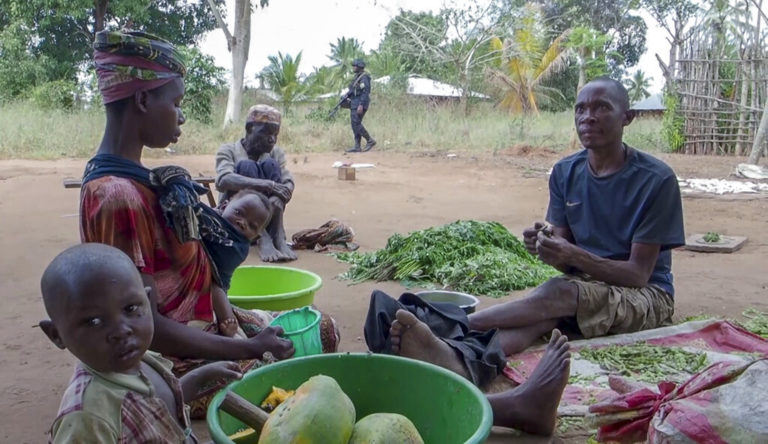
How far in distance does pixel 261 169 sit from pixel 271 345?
3468 millimetres

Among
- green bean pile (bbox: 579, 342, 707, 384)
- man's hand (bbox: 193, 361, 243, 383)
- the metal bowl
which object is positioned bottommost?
green bean pile (bbox: 579, 342, 707, 384)

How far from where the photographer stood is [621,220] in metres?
3.24

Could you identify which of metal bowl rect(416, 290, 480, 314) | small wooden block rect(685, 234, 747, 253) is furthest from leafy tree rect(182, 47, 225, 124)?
metal bowl rect(416, 290, 480, 314)

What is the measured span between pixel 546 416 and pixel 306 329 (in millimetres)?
922

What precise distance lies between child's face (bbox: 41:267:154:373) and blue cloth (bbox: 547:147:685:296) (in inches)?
92.2

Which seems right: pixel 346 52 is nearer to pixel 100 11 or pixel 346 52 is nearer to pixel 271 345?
pixel 100 11

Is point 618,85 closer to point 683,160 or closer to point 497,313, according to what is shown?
point 497,313

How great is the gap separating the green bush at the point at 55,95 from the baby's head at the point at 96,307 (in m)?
16.2

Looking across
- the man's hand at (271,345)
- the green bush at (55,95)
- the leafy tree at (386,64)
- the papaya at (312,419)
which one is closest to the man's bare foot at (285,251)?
the man's hand at (271,345)

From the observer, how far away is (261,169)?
5.37 meters

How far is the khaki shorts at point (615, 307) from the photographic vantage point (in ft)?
10.4

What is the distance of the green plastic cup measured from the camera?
2.50m

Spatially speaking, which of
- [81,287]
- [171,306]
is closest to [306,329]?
[171,306]

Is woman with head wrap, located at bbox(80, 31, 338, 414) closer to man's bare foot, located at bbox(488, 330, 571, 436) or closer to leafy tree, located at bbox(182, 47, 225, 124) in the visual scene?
→ man's bare foot, located at bbox(488, 330, 571, 436)
